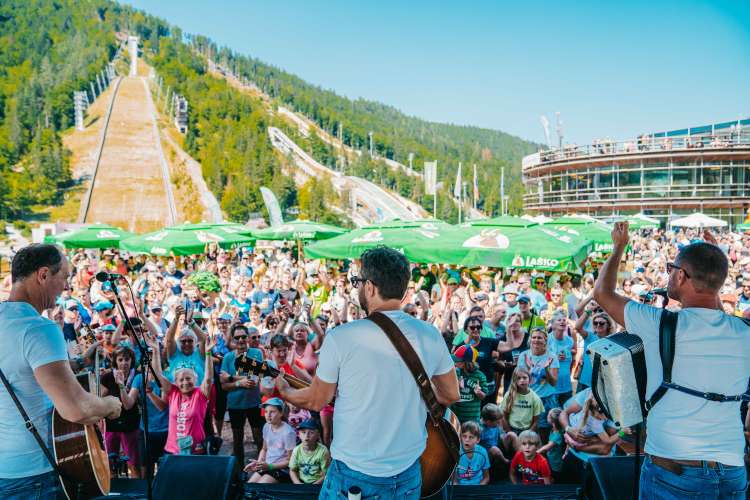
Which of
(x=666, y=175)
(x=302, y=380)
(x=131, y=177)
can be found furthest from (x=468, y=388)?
(x=131, y=177)

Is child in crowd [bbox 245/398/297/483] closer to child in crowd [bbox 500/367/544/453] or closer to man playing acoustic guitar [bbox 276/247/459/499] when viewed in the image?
child in crowd [bbox 500/367/544/453]

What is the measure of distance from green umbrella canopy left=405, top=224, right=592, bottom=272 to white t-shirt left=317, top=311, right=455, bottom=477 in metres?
5.63

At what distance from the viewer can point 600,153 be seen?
53.5 meters

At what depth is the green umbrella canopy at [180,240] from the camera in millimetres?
13673

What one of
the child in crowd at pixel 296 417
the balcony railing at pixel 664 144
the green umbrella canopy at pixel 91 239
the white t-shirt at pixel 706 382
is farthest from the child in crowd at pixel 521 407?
the balcony railing at pixel 664 144

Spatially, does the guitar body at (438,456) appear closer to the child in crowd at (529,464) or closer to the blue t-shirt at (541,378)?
the child in crowd at (529,464)

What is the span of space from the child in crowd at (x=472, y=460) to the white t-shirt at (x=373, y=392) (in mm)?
2712

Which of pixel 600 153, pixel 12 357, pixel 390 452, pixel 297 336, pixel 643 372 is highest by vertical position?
pixel 600 153

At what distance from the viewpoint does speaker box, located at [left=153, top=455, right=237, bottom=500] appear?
11.8 ft

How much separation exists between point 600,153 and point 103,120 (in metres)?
93.1

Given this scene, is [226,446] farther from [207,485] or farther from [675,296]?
[675,296]

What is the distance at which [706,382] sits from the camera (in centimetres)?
230

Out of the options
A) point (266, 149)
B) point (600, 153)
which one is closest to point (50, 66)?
point (266, 149)

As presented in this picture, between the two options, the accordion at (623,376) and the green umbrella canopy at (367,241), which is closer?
the accordion at (623,376)
